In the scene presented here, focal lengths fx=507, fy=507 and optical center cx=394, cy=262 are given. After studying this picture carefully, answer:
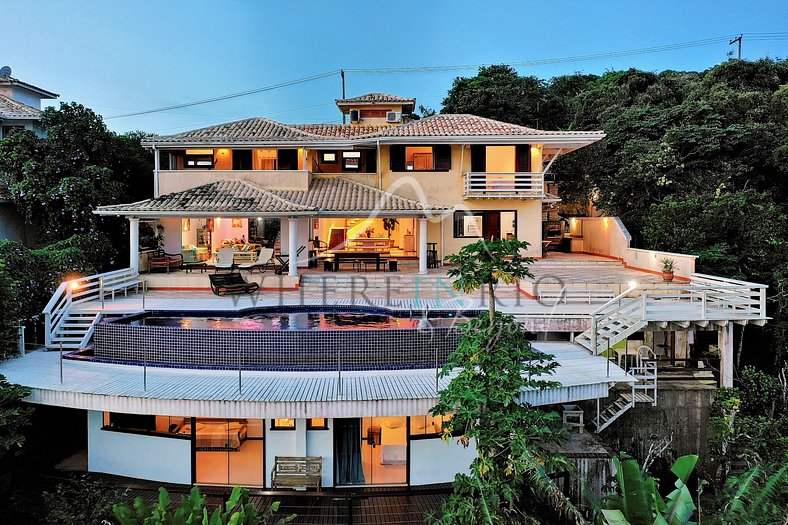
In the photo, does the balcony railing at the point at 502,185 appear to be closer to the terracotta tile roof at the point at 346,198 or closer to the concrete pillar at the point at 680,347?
the terracotta tile roof at the point at 346,198

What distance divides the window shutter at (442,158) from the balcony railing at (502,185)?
103 cm

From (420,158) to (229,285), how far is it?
1043 centimetres

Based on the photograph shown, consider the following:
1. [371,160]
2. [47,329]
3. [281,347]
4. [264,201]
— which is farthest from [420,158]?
[47,329]

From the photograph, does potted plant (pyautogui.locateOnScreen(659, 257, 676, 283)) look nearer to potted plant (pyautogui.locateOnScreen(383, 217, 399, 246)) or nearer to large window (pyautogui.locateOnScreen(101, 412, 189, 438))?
potted plant (pyautogui.locateOnScreen(383, 217, 399, 246))

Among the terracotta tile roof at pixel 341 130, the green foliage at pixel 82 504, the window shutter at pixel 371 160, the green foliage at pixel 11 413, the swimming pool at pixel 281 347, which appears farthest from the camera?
the terracotta tile roof at pixel 341 130

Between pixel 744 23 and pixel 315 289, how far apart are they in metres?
90.0

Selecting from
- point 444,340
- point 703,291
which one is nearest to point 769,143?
point 703,291

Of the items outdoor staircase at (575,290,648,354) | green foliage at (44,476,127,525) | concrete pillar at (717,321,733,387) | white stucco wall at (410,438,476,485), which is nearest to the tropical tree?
white stucco wall at (410,438,476,485)

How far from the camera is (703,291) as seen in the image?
12.5m

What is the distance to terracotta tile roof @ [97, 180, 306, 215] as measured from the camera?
17500 millimetres

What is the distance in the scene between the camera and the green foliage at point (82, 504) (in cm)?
723

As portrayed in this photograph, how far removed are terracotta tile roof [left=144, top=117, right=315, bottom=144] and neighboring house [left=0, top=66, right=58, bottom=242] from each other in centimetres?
560

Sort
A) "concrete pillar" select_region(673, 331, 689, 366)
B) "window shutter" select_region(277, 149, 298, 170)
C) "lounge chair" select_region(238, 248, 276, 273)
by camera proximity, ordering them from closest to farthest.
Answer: "concrete pillar" select_region(673, 331, 689, 366) → "lounge chair" select_region(238, 248, 276, 273) → "window shutter" select_region(277, 149, 298, 170)

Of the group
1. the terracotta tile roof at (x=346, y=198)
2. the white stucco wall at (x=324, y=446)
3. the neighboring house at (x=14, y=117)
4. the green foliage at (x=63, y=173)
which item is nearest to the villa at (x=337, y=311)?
the white stucco wall at (x=324, y=446)
